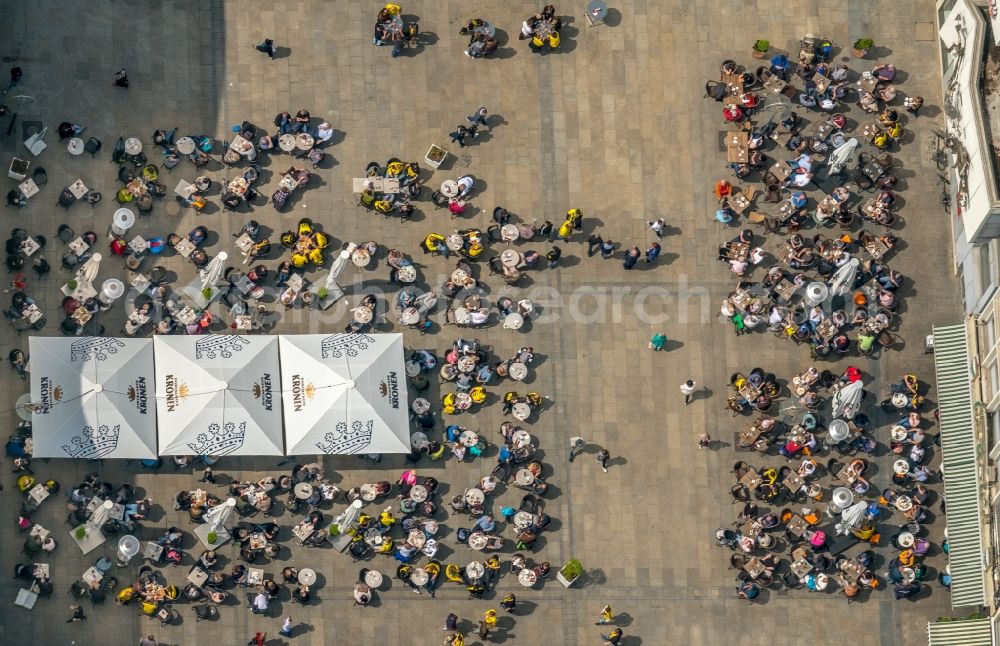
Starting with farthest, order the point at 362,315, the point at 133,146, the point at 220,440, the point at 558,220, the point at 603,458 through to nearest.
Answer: the point at 558,220 < the point at 603,458 < the point at 133,146 < the point at 362,315 < the point at 220,440

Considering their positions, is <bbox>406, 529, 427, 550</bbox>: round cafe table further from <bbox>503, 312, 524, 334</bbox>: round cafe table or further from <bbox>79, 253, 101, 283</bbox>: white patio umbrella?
<bbox>79, 253, 101, 283</bbox>: white patio umbrella

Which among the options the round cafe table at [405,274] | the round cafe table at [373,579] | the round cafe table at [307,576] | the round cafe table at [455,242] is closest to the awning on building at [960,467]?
the round cafe table at [455,242]

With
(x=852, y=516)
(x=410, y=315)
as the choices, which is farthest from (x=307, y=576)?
(x=852, y=516)

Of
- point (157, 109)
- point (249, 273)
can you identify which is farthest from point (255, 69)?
point (249, 273)

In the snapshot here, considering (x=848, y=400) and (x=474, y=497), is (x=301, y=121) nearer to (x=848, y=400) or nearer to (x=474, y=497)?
(x=474, y=497)

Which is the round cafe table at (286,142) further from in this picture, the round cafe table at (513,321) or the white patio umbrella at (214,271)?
the round cafe table at (513,321)

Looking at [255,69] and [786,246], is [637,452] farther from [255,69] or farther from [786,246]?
[255,69]
